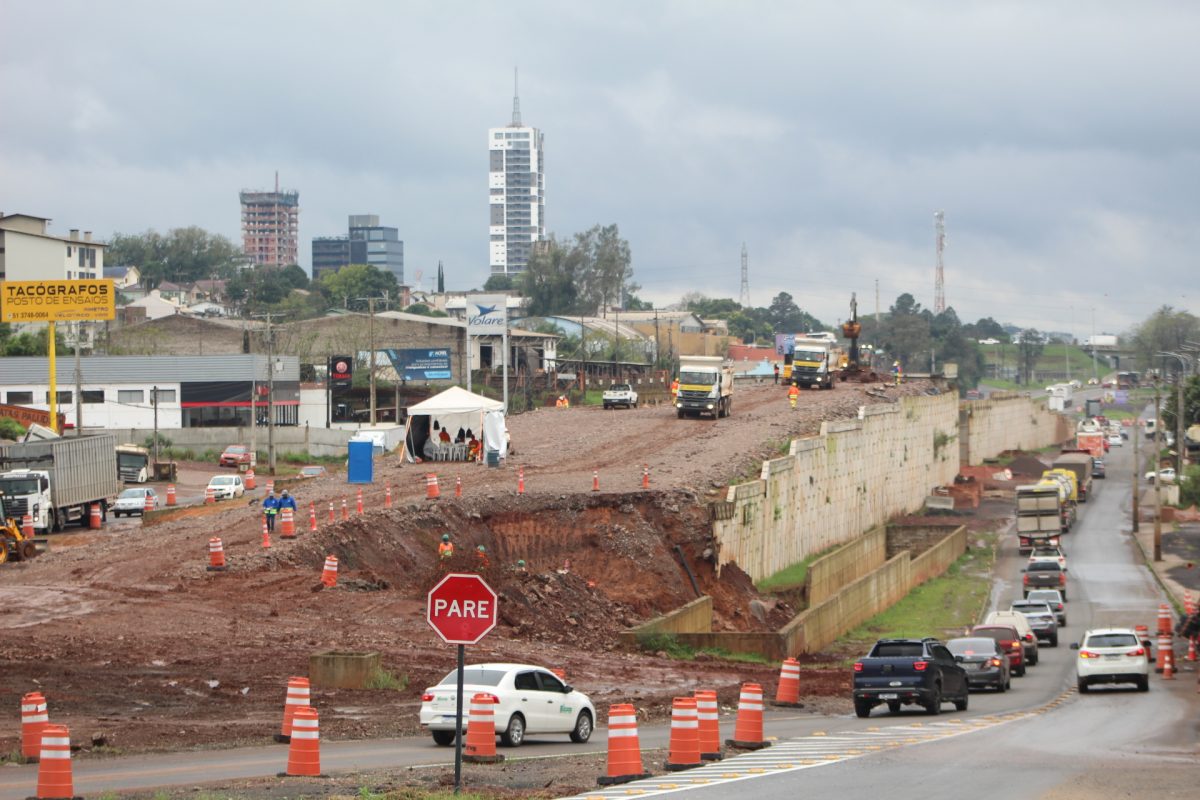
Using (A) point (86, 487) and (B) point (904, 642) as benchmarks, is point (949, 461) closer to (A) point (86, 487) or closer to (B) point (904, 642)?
(A) point (86, 487)

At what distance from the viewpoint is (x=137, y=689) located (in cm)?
2734

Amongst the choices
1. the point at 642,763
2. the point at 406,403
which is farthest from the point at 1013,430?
the point at 642,763

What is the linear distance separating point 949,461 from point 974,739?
3356 inches

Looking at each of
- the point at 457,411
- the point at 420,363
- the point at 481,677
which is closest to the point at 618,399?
the point at 457,411

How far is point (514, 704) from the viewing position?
80.2 feet

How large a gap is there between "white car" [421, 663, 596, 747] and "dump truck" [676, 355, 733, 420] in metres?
48.0

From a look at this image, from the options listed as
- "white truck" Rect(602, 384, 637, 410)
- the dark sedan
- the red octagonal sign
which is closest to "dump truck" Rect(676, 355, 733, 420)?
"white truck" Rect(602, 384, 637, 410)

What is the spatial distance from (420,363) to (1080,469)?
48.4 meters

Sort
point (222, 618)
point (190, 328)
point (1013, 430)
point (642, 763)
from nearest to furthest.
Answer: point (642, 763) → point (222, 618) → point (190, 328) → point (1013, 430)

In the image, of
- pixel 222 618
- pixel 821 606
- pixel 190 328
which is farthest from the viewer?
pixel 190 328

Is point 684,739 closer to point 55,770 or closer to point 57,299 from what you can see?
point 55,770

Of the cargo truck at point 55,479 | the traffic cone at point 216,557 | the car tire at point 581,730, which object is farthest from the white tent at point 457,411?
the car tire at point 581,730

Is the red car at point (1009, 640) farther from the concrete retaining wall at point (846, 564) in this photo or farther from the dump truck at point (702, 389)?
the dump truck at point (702, 389)

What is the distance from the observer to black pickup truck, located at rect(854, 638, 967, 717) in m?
29.6
